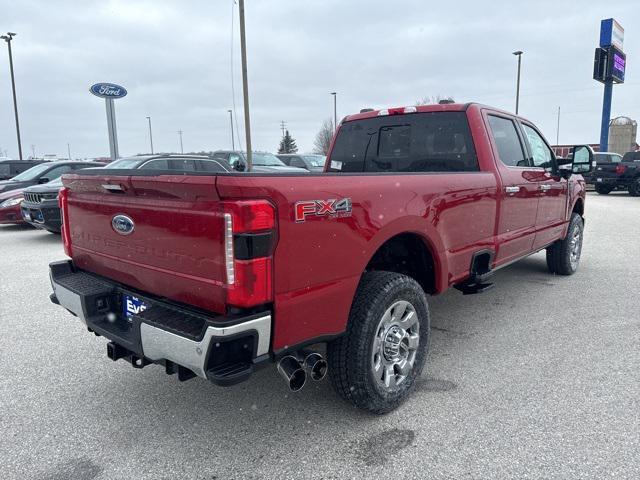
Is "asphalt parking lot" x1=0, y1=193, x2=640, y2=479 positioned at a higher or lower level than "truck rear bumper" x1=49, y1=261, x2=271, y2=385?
lower

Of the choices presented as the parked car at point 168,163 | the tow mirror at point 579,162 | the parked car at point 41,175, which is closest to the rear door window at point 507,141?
the tow mirror at point 579,162

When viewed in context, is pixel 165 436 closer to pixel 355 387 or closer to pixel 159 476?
pixel 159 476

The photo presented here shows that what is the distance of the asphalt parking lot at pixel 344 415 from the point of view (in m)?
2.37

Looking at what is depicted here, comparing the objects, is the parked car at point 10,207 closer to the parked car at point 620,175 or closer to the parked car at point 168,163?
the parked car at point 168,163

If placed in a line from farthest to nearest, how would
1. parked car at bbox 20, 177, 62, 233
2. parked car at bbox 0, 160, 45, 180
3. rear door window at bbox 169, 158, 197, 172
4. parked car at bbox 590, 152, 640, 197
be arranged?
parked car at bbox 590, 152, 640, 197 → parked car at bbox 0, 160, 45, 180 → rear door window at bbox 169, 158, 197, 172 → parked car at bbox 20, 177, 62, 233

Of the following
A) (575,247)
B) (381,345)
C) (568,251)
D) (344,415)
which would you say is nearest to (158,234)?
(381,345)

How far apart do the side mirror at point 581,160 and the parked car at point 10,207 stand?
1046cm

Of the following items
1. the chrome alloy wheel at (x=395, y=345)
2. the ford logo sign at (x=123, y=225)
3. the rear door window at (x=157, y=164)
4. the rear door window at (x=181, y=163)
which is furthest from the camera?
the rear door window at (x=181, y=163)

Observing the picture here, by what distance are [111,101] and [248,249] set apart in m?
20.4

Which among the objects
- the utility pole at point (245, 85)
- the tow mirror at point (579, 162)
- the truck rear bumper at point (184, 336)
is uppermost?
the utility pole at point (245, 85)

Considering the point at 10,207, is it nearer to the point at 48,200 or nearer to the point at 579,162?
the point at 48,200

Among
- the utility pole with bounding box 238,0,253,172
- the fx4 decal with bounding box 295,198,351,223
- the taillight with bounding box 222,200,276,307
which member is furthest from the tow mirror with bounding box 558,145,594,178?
the utility pole with bounding box 238,0,253,172

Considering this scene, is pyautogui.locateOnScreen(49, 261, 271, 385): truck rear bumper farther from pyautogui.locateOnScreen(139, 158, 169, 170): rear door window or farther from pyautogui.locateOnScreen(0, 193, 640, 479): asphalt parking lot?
pyautogui.locateOnScreen(139, 158, 169, 170): rear door window

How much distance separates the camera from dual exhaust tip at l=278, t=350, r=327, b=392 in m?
2.28
